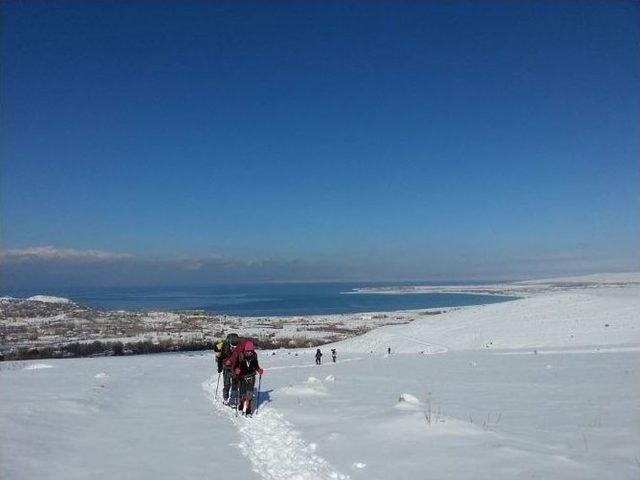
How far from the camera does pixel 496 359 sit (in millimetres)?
23109

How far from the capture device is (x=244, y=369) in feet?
37.9

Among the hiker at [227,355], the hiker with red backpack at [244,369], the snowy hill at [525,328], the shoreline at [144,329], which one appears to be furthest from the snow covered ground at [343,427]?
the shoreline at [144,329]

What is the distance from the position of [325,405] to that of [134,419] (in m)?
4.22

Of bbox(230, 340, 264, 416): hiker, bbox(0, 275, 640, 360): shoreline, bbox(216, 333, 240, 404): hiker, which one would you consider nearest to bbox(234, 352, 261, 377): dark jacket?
bbox(230, 340, 264, 416): hiker

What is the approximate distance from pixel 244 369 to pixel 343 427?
3793 mm

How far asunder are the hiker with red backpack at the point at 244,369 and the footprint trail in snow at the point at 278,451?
60cm

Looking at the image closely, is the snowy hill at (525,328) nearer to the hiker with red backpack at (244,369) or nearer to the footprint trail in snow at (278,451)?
the hiker with red backpack at (244,369)

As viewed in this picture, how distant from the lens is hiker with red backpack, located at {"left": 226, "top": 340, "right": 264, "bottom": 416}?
11305 millimetres

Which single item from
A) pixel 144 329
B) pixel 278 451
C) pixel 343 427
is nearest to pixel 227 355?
pixel 343 427

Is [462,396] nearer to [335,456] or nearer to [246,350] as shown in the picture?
[246,350]

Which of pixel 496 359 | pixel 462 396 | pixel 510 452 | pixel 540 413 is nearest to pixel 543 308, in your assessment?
A: pixel 496 359

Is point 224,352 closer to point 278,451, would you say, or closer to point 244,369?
point 244,369

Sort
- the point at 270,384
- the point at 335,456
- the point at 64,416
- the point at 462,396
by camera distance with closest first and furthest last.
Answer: the point at 335,456 < the point at 64,416 < the point at 462,396 < the point at 270,384

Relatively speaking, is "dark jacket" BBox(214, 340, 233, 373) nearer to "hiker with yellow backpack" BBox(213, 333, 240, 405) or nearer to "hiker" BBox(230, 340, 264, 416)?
"hiker with yellow backpack" BBox(213, 333, 240, 405)
